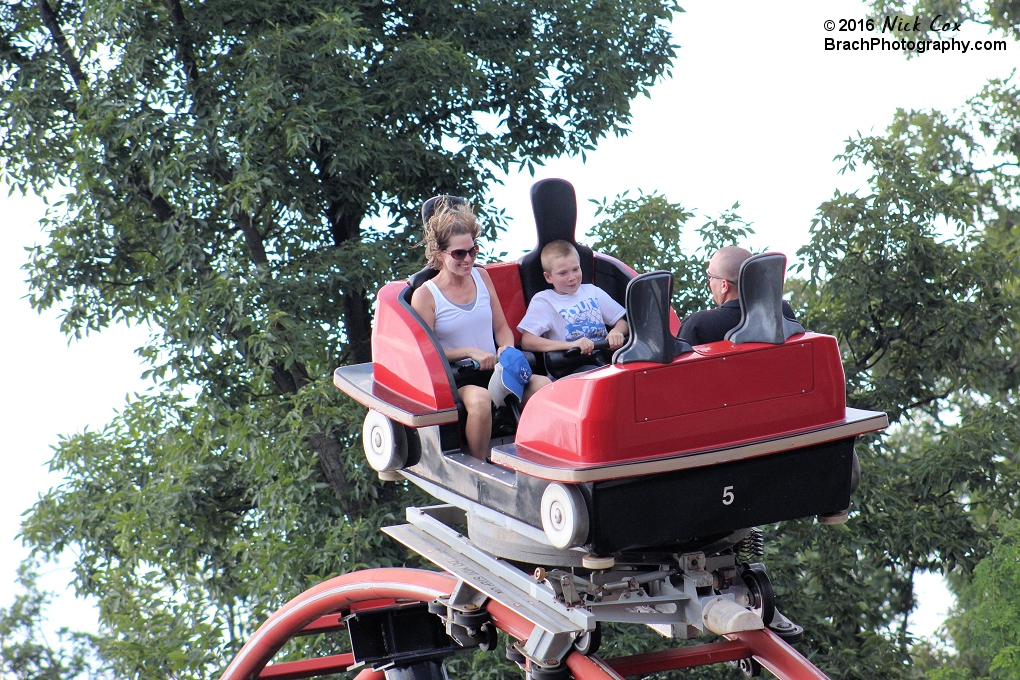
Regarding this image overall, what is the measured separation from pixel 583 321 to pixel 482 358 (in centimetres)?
46

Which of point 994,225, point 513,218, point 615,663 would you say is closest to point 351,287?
point 513,218

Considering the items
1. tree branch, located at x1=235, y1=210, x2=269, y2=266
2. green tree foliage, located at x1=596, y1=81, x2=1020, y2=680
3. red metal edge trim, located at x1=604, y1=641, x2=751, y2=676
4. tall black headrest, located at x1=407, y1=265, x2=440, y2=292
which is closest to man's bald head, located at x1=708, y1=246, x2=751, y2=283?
tall black headrest, located at x1=407, y1=265, x2=440, y2=292

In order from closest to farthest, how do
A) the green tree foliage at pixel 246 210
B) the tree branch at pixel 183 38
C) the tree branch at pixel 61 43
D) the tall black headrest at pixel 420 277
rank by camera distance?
the tall black headrest at pixel 420 277 → the green tree foliage at pixel 246 210 → the tree branch at pixel 183 38 → the tree branch at pixel 61 43

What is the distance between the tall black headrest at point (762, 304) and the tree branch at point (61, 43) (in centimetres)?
673

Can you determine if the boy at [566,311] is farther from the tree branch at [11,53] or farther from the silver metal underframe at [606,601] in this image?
the tree branch at [11,53]

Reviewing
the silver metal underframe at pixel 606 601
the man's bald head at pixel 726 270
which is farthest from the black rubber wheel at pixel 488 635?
the man's bald head at pixel 726 270

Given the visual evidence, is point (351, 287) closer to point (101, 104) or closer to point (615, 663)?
point (101, 104)

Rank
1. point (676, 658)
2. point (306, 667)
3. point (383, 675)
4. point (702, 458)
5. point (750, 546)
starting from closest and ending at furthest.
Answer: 1. point (702, 458)
2. point (750, 546)
3. point (676, 658)
4. point (383, 675)
5. point (306, 667)

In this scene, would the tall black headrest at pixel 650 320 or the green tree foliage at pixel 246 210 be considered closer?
the tall black headrest at pixel 650 320

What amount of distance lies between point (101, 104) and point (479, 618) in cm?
507

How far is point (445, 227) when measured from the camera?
4652 millimetres

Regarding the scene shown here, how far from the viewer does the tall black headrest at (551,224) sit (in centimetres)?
509

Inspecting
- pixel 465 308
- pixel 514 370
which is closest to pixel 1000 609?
pixel 514 370

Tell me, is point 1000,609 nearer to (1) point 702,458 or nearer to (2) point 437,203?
(1) point 702,458
